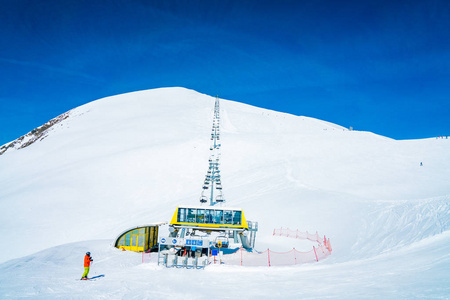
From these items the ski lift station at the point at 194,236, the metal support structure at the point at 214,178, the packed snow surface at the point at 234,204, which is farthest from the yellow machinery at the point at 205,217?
the metal support structure at the point at 214,178

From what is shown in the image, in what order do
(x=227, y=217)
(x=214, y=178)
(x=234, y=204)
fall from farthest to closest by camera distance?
(x=214, y=178), (x=234, y=204), (x=227, y=217)

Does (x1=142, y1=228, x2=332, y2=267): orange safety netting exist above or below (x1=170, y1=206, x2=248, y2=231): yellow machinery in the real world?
below

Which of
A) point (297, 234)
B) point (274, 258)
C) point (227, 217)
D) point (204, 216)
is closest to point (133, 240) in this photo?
point (204, 216)

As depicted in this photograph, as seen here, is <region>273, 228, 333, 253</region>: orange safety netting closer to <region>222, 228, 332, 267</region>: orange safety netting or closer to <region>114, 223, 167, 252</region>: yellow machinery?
<region>222, 228, 332, 267</region>: orange safety netting

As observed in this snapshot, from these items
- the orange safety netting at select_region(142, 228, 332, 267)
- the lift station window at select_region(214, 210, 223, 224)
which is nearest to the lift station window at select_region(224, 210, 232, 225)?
the lift station window at select_region(214, 210, 223, 224)

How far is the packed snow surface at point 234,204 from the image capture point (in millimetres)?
10062

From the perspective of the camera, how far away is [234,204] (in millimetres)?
26750

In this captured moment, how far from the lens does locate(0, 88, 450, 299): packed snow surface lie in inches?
396

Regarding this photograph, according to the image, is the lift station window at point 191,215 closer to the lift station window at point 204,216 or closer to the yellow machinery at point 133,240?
the lift station window at point 204,216

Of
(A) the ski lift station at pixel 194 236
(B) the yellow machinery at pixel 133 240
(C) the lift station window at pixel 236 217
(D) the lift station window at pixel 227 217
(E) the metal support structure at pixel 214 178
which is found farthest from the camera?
(E) the metal support structure at pixel 214 178

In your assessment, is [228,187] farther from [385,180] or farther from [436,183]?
[436,183]

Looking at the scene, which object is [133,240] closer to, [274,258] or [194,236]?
[194,236]

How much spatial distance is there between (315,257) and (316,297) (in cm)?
730

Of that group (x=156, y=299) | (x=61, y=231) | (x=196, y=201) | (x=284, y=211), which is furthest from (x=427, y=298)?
(x=61, y=231)
